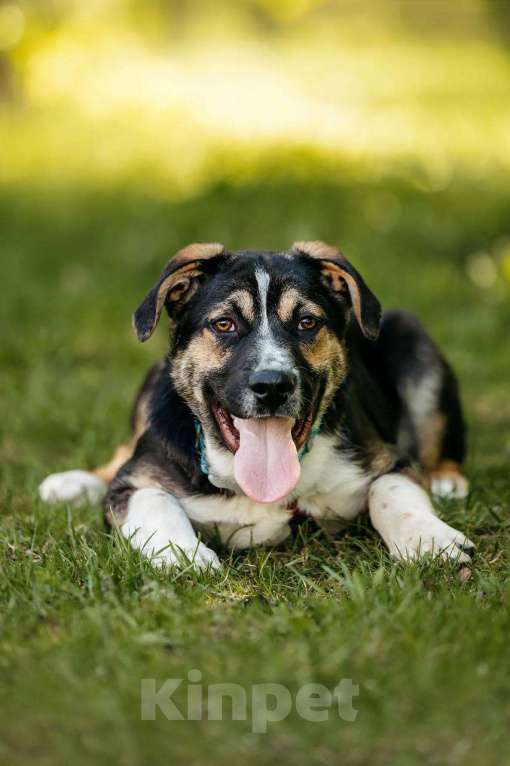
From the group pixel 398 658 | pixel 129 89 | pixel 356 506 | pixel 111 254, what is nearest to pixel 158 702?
pixel 398 658

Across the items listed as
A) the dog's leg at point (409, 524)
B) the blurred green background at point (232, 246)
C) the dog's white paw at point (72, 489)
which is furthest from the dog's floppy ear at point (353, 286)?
the dog's white paw at point (72, 489)

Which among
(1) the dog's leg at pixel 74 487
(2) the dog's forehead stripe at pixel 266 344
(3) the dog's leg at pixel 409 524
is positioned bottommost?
(1) the dog's leg at pixel 74 487

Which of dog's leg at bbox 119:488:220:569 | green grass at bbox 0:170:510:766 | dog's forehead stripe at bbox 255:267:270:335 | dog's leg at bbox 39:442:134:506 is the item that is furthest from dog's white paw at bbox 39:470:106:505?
dog's forehead stripe at bbox 255:267:270:335

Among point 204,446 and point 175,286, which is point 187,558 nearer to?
point 204,446

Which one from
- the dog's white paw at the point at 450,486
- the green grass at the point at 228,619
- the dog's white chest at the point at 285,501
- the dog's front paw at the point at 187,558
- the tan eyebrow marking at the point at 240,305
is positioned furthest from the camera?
the dog's white paw at the point at 450,486

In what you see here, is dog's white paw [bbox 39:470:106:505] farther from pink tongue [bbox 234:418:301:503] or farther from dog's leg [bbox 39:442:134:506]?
pink tongue [bbox 234:418:301:503]

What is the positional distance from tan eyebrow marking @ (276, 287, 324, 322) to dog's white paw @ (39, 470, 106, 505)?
152 centimetres

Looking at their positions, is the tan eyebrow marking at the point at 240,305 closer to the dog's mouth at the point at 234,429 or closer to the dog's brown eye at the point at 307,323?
the dog's brown eye at the point at 307,323

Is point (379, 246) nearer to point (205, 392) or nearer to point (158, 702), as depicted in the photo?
point (205, 392)

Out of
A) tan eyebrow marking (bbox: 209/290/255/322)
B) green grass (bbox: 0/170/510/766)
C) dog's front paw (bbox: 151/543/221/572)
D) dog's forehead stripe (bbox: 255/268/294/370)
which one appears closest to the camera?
green grass (bbox: 0/170/510/766)

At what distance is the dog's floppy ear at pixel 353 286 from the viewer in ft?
14.5

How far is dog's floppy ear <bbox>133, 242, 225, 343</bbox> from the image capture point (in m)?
4.34

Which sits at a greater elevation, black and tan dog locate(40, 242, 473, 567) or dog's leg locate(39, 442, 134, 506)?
black and tan dog locate(40, 242, 473, 567)

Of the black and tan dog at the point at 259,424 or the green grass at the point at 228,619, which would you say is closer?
the green grass at the point at 228,619
